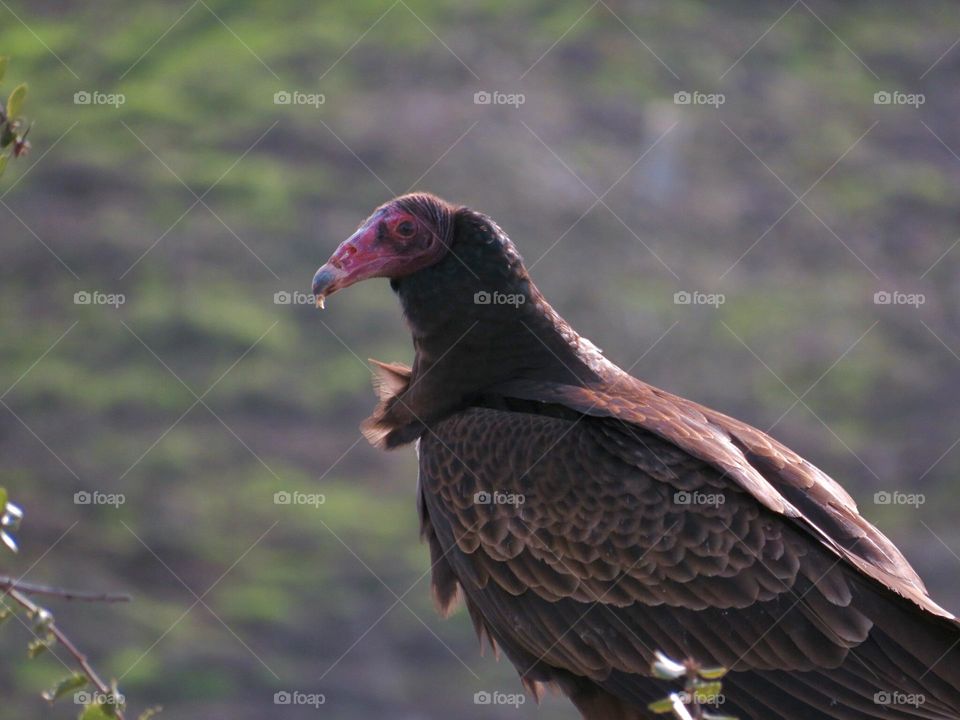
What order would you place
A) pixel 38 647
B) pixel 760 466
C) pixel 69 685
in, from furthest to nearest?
pixel 760 466, pixel 69 685, pixel 38 647

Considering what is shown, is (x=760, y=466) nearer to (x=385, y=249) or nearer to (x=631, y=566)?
(x=631, y=566)

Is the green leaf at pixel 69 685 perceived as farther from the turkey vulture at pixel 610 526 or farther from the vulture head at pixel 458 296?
the vulture head at pixel 458 296

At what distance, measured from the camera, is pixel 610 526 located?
499 cm

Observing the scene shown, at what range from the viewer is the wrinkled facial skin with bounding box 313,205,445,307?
5.50 metres

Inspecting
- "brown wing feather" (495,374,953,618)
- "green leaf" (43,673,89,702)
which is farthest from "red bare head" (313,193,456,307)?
"green leaf" (43,673,89,702)

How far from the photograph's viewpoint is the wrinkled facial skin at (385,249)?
216 inches

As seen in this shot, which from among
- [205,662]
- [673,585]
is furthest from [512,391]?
[205,662]

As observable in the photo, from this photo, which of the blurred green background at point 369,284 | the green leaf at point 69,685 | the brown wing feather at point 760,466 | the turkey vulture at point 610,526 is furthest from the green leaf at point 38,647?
the blurred green background at point 369,284

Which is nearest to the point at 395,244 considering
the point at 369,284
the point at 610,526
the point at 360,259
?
the point at 360,259

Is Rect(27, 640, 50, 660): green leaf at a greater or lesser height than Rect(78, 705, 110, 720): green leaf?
greater

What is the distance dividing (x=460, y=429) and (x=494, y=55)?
13532mm

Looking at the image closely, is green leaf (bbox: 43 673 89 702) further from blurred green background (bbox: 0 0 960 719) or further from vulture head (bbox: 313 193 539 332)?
blurred green background (bbox: 0 0 960 719)

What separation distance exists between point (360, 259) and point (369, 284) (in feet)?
30.3

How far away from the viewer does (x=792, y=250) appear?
16.4 m
